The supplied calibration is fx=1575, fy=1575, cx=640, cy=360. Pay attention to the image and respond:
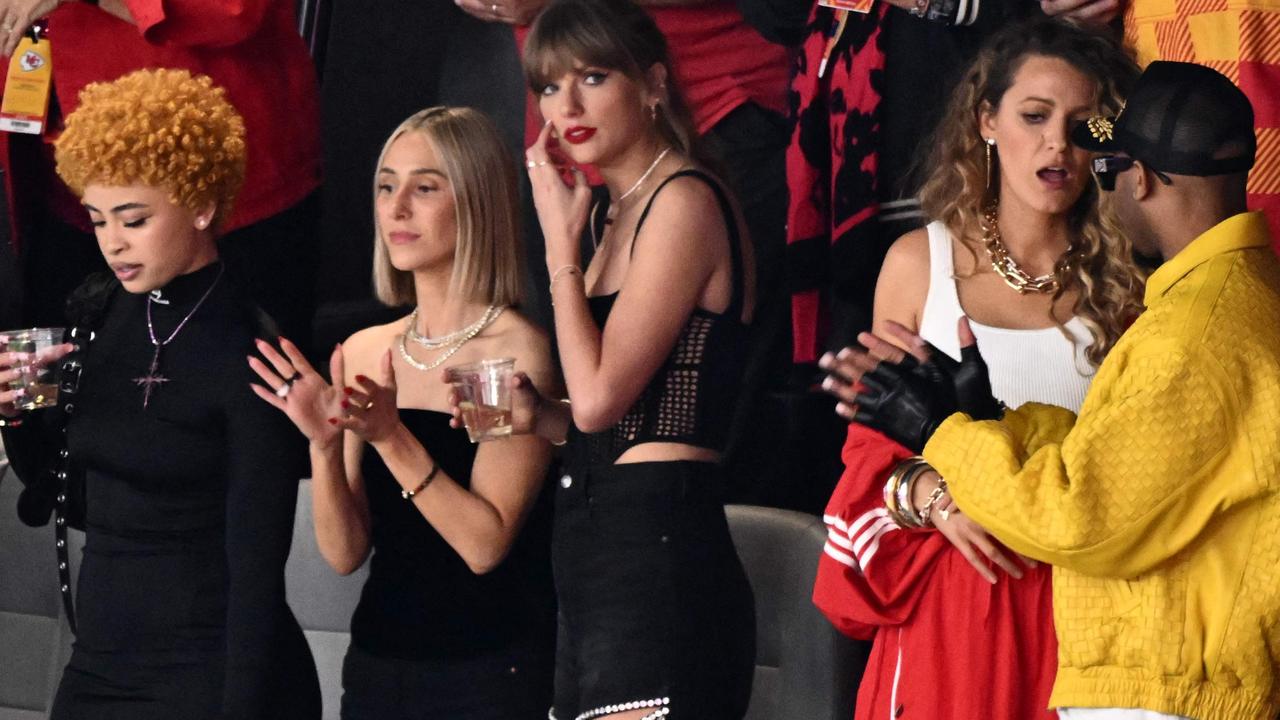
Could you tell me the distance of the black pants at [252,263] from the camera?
3.32 meters

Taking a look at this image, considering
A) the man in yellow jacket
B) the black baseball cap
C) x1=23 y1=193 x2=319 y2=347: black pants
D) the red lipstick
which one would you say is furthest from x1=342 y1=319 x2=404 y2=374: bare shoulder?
the black baseball cap

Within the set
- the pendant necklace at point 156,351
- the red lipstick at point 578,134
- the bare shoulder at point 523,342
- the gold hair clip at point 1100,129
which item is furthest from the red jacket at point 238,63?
the gold hair clip at point 1100,129

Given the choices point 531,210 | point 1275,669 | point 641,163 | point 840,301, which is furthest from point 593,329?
point 1275,669

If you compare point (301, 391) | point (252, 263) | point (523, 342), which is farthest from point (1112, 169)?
point (252, 263)

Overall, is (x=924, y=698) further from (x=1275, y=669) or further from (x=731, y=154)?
(x=731, y=154)

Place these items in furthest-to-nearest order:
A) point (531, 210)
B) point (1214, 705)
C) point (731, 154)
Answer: point (531, 210) → point (731, 154) → point (1214, 705)

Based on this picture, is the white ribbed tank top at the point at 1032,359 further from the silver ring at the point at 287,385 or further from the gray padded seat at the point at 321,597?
the gray padded seat at the point at 321,597

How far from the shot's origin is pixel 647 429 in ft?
8.03

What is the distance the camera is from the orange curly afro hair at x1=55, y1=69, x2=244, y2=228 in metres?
2.82

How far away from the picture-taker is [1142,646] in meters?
1.76

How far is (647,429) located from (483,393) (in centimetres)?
26

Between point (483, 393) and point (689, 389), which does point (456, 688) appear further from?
point (689, 389)

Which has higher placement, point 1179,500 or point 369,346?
point 369,346

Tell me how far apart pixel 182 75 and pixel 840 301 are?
1292 millimetres
